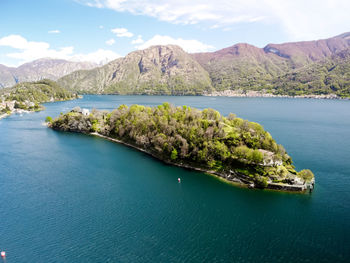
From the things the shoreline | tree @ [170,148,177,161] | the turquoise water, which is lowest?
the turquoise water

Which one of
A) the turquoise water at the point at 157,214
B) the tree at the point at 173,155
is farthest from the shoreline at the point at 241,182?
the tree at the point at 173,155

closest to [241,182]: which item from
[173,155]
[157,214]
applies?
[173,155]

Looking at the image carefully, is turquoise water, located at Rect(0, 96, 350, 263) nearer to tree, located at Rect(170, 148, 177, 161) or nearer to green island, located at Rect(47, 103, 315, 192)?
tree, located at Rect(170, 148, 177, 161)

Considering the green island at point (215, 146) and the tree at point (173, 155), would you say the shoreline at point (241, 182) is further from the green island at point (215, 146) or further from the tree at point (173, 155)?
the tree at point (173, 155)

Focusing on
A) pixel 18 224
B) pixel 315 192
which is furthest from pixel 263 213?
pixel 18 224

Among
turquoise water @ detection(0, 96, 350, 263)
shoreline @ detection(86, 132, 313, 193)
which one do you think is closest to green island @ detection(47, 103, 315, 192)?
shoreline @ detection(86, 132, 313, 193)

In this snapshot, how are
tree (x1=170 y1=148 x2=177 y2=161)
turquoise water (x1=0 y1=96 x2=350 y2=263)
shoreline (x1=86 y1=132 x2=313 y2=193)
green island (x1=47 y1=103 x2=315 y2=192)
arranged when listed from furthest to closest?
tree (x1=170 y1=148 x2=177 y2=161)
green island (x1=47 y1=103 x2=315 y2=192)
shoreline (x1=86 y1=132 x2=313 y2=193)
turquoise water (x1=0 y1=96 x2=350 y2=263)

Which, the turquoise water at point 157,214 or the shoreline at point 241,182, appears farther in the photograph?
the shoreline at point 241,182
